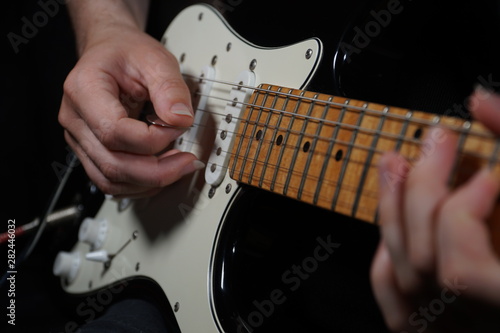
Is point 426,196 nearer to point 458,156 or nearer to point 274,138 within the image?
point 458,156

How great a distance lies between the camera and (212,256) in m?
0.60

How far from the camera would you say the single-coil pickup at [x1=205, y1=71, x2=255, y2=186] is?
1.98 ft

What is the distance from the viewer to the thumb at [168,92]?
1.94 ft

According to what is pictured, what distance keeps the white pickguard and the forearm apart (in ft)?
0.31

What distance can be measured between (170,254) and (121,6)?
48cm

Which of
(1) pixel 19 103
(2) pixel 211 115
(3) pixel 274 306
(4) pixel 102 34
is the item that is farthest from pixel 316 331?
(1) pixel 19 103

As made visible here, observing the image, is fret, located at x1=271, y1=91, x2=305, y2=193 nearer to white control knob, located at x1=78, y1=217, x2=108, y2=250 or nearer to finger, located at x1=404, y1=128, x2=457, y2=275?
finger, located at x1=404, y1=128, x2=457, y2=275

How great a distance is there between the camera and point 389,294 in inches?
15.1

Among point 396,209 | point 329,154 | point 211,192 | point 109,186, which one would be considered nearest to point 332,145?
point 329,154

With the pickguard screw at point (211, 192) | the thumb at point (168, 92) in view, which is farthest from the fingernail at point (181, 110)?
the pickguard screw at point (211, 192)

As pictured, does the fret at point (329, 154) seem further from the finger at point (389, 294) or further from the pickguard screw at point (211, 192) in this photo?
the pickguard screw at point (211, 192)

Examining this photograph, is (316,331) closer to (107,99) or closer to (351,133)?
(351,133)

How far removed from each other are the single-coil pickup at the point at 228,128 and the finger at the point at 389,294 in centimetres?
27

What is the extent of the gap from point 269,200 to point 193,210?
0.41 feet
